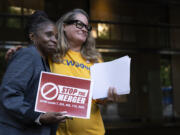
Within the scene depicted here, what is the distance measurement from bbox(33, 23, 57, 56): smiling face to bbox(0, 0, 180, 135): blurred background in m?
4.93

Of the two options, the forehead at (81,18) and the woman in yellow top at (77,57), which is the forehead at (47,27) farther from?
the forehead at (81,18)

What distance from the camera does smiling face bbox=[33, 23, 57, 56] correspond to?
157cm

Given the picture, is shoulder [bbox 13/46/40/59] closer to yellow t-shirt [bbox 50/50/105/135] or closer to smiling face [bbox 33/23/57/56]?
Result: smiling face [bbox 33/23/57/56]

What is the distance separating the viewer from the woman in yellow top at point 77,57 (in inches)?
76.4

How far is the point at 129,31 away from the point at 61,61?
5.87 metres

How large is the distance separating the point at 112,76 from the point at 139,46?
6072 mm

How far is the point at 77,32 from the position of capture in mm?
2107

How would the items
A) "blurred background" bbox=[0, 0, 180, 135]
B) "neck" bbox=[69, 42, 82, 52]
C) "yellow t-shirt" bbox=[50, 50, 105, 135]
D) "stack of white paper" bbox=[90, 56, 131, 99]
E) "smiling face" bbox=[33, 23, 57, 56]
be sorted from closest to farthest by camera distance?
"smiling face" bbox=[33, 23, 57, 56], "stack of white paper" bbox=[90, 56, 131, 99], "yellow t-shirt" bbox=[50, 50, 105, 135], "neck" bbox=[69, 42, 82, 52], "blurred background" bbox=[0, 0, 180, 135]

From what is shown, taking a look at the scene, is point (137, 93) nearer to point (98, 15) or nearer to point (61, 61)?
point (98, 15)

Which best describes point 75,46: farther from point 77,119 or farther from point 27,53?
point 27,53

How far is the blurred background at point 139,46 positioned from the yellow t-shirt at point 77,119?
15.0 feet

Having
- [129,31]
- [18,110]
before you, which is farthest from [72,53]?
[129,31]

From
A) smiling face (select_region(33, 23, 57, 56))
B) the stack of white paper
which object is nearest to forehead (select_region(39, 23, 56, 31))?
smiling face (select_region(33, 23, 57, 56))

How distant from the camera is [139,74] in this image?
26.3 feet
